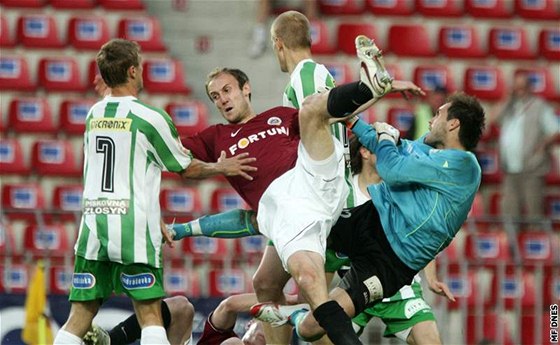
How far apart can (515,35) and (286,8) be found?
2395mm

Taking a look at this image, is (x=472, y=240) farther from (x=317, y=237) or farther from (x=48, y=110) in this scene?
(x=317, y=237)

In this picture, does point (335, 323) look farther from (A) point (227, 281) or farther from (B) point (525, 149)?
(B) point (525, 149)

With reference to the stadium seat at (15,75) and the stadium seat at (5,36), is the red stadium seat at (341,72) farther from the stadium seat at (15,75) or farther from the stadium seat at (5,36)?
the stadium seat at (5,36)

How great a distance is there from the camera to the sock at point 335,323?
7.58 m

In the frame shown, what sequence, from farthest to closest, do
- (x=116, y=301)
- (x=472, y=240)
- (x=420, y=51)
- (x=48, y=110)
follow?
(x=420, y=51) → (x=48, y=110) → (x=472, y=240) → (x=116, y=301)

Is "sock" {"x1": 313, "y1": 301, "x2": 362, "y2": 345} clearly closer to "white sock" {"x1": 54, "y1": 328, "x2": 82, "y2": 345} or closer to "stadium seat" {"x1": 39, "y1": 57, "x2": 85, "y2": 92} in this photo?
"white sock" {"x1": 54, "y1": 328, "x2": 82, "y2": 345}

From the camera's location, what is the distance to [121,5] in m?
15.0

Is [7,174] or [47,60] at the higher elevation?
[47,60]

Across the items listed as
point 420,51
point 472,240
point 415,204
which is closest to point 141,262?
point 415,204

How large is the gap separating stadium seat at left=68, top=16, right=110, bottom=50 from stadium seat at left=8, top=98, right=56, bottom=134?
Answer: 796 millimetres

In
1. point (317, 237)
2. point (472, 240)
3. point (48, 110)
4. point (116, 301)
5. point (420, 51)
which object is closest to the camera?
point (317, 237)

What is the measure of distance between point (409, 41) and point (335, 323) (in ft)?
26.2

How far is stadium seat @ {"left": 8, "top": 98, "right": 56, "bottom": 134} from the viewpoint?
14.2 m

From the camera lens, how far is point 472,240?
1310 centimetres
